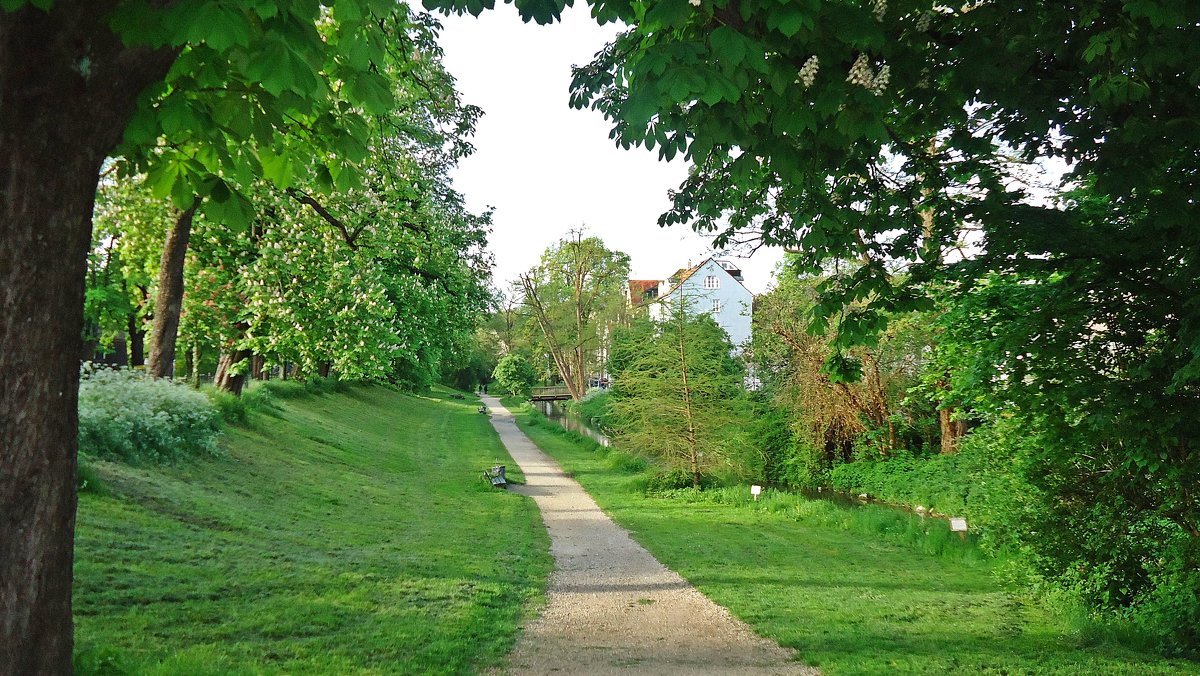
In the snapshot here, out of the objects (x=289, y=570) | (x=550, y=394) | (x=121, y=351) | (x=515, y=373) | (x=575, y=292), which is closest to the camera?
(x=289, y=570)

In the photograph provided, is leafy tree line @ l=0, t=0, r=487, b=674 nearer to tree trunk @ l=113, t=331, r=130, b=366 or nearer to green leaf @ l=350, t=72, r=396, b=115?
green leaf @ l=350, t=72, r=396, b=115

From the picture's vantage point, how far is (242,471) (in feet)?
44.0

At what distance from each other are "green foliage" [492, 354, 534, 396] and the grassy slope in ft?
178

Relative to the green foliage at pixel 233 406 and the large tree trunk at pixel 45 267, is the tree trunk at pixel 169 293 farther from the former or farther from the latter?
the large tree trunk at pixel 45 267

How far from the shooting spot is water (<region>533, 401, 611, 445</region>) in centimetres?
3553

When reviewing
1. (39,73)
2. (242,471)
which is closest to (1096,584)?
(39,73)

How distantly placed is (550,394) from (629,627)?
190 feet

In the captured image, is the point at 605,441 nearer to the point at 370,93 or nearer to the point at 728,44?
the point at 370,93

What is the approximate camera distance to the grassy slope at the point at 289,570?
558 centimetres

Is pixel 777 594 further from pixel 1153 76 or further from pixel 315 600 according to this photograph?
pixel 1153 76

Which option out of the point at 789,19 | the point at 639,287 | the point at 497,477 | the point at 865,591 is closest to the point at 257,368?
the point at 497,477

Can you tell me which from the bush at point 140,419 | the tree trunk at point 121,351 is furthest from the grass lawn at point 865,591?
the tree trunk at point 121,351

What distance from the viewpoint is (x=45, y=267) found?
3.39m

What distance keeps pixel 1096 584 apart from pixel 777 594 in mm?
3287
